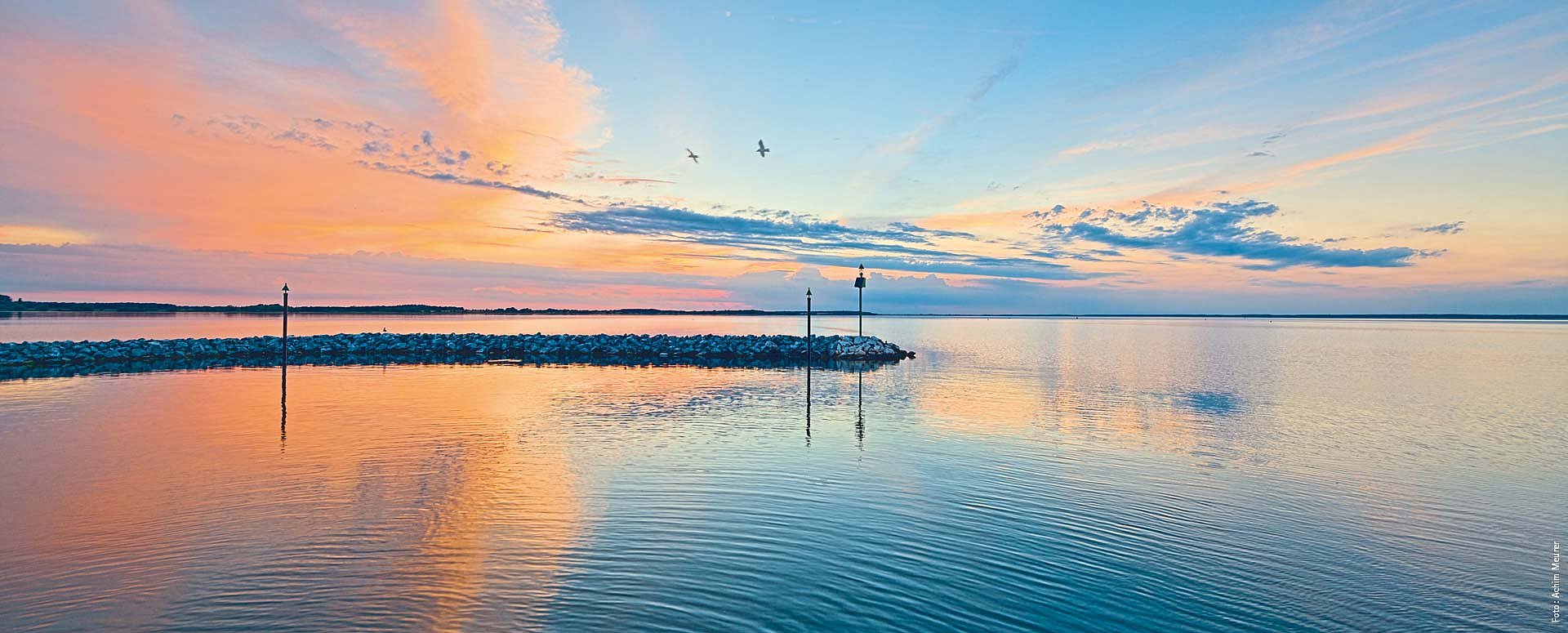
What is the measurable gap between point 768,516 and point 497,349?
4080cm

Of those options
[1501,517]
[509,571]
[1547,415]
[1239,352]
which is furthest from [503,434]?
[1239,352]

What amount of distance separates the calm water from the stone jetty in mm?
19426

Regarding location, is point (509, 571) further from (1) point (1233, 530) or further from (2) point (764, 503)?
(1) point (1233, 530)

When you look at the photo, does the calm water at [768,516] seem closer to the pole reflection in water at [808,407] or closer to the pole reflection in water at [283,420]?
the pole reflection in water at [283,420]

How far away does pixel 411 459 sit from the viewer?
46.0ft

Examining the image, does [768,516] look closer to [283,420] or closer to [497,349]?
[283,420]

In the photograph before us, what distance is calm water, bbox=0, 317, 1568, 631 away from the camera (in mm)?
7324

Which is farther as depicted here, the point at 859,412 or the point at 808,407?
the point at 808,407

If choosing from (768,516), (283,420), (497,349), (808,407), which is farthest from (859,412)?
(497,349)

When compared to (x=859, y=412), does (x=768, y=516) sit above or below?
below

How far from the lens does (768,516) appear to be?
10.4 metres

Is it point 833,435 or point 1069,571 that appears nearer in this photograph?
point 1069,571

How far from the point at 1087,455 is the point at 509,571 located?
11209mm

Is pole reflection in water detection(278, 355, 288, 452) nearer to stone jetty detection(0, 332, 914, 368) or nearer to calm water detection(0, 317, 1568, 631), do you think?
calm water detection(0, 317, 1568, 631)
